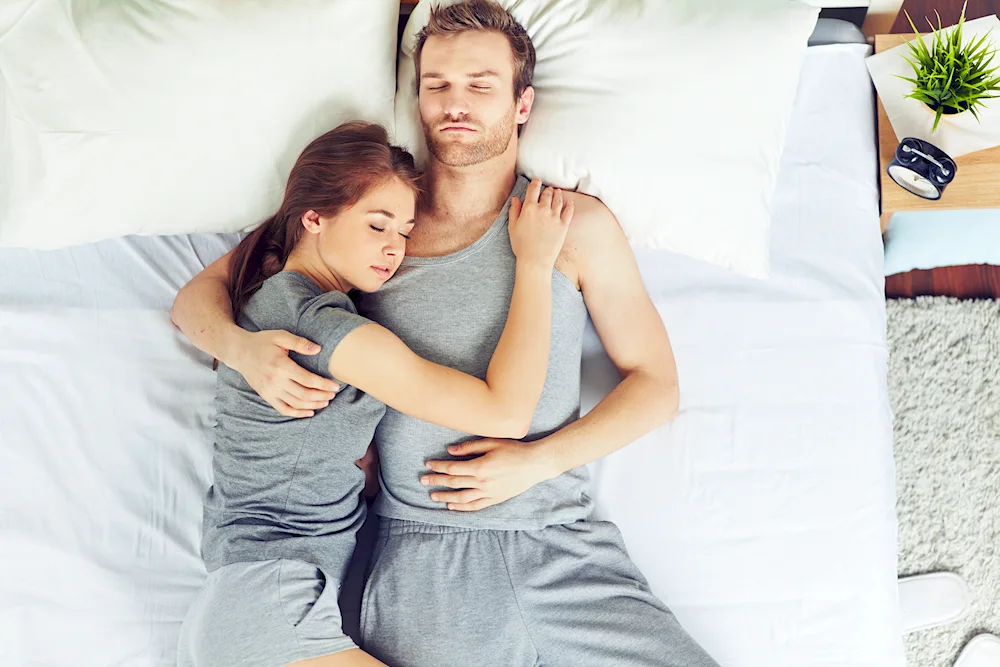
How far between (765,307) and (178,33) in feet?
4.61

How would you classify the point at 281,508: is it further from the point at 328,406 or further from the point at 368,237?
the point at 368,237

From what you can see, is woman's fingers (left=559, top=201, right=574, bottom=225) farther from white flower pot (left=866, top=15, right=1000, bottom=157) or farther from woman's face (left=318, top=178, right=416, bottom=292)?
white flower pot (left=866, top=15, right=1000, bottom=157)

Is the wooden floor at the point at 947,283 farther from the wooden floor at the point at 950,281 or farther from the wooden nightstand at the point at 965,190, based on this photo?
the wooden nightstand at the point at 965,190

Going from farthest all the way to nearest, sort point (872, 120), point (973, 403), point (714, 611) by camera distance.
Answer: point (973, 403) < point (872, 120) < point (714, 611)

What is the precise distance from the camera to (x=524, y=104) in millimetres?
1621

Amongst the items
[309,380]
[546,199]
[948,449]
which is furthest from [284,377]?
[948,449]

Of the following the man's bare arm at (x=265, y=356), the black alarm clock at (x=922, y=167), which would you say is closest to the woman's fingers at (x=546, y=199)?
the man's bare arm at (x=265, y=356)

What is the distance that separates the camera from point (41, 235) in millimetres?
1643

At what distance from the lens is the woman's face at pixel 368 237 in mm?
1439

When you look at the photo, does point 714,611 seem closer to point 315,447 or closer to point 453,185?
point 315,447

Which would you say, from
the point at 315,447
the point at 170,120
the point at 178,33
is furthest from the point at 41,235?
the point at 315,447

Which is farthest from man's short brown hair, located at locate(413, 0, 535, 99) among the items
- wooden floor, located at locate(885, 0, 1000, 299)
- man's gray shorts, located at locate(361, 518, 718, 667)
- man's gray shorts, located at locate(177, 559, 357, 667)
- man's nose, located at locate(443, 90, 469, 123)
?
wooden floor, located at locate(885, 0, 1000, 299)

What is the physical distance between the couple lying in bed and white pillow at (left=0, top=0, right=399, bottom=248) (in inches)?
5.7

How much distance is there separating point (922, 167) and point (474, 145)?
96 cm
